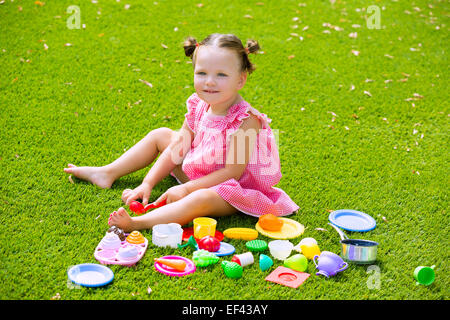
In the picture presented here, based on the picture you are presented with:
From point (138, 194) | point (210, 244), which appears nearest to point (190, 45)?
point (138, 194)

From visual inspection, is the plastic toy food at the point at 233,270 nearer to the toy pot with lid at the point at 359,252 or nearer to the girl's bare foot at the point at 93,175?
the toy pot with lid at the point at 359,252

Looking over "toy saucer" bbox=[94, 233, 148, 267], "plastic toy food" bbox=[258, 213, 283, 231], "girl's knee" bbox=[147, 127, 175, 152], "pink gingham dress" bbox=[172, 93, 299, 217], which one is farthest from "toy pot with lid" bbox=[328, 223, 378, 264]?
"girl's knee" bbox=[147, 127, 175, 152]

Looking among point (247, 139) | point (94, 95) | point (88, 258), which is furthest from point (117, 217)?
point (94, 95)

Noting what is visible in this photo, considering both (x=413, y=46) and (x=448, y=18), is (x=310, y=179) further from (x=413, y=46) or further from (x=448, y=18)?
(x=448, y=18)

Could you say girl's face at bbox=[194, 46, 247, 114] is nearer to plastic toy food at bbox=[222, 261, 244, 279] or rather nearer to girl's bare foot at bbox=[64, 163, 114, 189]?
girl's bare foot at bbox=[64, 163, 114, 189]

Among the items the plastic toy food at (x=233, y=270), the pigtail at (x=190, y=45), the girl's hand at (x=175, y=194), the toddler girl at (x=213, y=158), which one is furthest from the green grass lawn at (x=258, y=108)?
the pigtail at (x=190, y=45)

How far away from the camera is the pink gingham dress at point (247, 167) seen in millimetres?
3588

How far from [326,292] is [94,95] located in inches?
126

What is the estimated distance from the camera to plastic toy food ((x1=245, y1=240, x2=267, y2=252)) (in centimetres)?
321

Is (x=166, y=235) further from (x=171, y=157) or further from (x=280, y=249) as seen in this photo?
(x=171, y=157)

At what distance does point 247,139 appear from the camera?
362 cm

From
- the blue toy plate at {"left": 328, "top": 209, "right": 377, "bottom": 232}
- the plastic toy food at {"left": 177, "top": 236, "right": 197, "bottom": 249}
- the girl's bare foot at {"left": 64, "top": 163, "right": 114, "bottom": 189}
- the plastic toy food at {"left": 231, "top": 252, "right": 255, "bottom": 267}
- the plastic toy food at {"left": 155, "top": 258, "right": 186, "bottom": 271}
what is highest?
the girl's bare foot at {"left": 64, "top": 163, "right": 114, "bottom": 189}

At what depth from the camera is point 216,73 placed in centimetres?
348

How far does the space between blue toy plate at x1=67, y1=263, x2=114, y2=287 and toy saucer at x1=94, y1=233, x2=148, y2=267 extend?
0.09 metres
